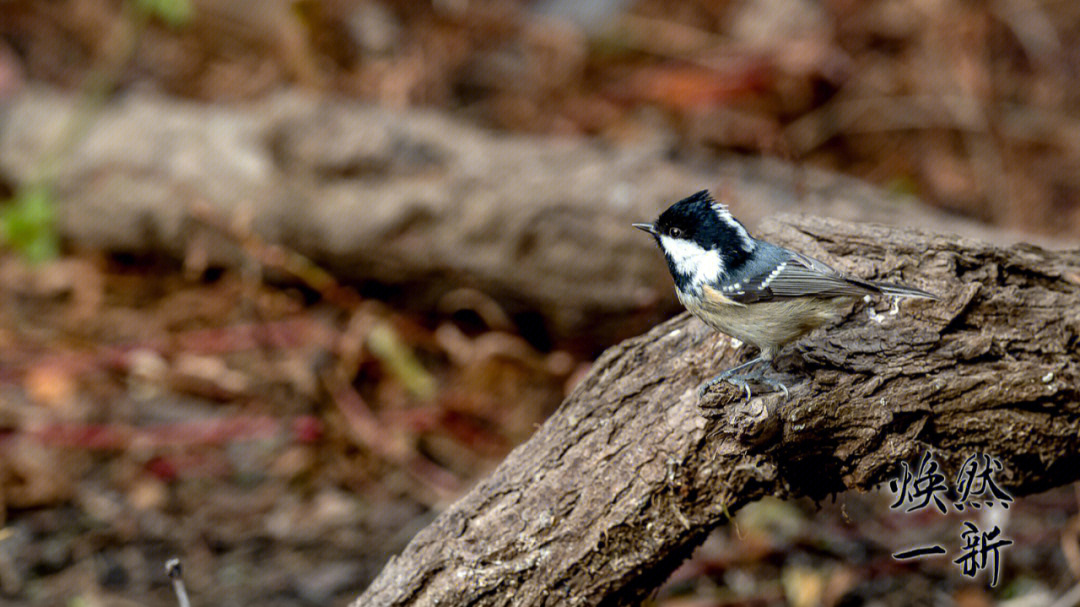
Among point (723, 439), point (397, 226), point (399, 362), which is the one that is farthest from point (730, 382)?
point (397, 226)

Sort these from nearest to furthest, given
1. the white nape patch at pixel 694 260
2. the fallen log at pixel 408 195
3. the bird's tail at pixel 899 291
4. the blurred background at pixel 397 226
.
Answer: the bird's tail at pixel 899 291
the white nape patch at pixel 694 260
the blurred background at pixel 397 226
the fallen log at pixel 408 195

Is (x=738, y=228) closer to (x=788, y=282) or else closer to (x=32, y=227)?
(x=788, y=282)

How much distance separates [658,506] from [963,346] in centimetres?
93

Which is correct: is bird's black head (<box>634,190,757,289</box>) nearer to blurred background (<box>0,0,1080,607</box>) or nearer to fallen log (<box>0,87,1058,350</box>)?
blurred background (<box>0,0,1080,607</box>)

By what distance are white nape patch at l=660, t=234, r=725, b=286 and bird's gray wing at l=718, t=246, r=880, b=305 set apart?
0.20ft

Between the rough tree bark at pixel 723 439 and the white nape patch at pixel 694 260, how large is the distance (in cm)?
20

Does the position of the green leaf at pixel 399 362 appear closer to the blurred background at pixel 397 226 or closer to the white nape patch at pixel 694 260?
the blurred background at pixel 397 226

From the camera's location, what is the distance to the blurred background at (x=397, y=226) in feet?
14.5

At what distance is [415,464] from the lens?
16.5ft

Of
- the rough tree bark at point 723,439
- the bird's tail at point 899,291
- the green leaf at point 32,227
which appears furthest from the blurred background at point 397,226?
the bird's tail at point 899,291

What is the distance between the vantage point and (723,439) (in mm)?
2432

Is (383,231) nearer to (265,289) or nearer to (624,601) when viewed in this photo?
(265,289)

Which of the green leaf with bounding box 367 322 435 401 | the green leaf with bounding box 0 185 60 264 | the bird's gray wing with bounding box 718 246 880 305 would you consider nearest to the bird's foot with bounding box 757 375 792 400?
the bird's gray wing with bounding box 718 246 880 305

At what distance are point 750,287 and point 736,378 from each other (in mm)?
274
